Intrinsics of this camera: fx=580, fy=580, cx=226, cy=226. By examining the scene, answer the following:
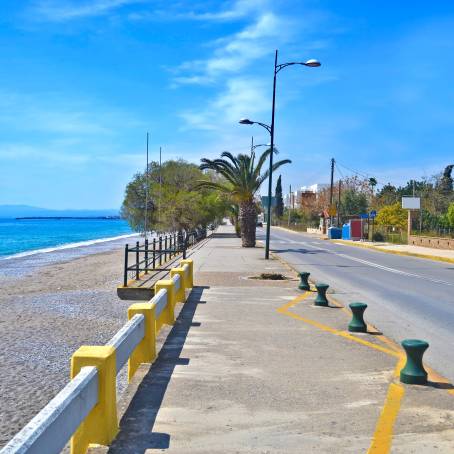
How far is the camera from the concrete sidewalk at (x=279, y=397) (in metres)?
4.72

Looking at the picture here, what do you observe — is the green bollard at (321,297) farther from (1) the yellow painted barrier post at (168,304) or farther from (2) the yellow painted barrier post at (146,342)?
(2) the yellow painted barrier post at (146,342)

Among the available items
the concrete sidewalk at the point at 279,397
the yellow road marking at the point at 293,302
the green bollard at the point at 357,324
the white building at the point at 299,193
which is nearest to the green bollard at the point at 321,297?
the yellow road marking at the point at 293,302

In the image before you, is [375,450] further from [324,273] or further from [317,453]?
[324,273]

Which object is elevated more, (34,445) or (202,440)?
(34,445)

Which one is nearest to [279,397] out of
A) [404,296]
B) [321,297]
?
[321,297]

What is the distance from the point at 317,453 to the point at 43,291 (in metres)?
19.2

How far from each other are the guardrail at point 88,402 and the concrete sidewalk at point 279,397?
0.23 meters

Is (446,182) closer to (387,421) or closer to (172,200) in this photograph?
(172,200)

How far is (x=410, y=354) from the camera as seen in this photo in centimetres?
639

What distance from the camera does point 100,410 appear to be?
4594mm

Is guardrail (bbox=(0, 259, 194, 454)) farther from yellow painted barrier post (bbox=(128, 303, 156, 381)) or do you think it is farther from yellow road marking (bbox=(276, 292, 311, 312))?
yellow road marking (bbox=(276, 292, 311, 312))

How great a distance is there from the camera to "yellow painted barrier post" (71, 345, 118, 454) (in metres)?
4.57

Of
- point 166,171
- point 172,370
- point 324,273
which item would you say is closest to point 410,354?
point 172,370

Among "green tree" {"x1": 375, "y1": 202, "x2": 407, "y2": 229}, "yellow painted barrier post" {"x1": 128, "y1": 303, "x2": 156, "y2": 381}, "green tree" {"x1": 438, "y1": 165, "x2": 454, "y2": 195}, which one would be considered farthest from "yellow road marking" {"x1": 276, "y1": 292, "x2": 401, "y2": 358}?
"green tree" {"x1": 438, "y1": 165, "x2": 454, "y2": 195}
